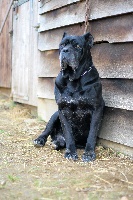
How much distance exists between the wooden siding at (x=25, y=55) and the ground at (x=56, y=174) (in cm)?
163

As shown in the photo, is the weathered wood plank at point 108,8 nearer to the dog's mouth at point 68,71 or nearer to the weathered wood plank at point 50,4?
the weathered wood plank at point 50,4

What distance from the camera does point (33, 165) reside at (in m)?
2.64

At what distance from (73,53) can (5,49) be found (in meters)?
4.40

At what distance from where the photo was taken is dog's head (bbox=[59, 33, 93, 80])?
9.15 feet

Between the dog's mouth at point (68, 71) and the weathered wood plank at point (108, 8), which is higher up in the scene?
the weathered wood plank at point (108, 8)

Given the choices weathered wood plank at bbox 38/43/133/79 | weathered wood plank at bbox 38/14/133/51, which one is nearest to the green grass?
→ weathered wood plank at bbox 38/43/133/79

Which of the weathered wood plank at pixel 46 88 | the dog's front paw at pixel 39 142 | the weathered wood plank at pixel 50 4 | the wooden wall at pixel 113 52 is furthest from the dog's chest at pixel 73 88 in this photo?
the weathered wood plank at pixel 46 88

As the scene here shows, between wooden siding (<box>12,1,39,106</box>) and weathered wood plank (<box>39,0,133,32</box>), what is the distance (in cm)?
57

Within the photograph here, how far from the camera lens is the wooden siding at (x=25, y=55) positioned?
5.04 metres

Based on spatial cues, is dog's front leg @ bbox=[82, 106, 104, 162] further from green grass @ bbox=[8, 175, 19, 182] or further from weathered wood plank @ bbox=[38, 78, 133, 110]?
green grass @ bbox=[8, 175, 19, 182]

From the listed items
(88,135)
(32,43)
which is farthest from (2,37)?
(88,135)

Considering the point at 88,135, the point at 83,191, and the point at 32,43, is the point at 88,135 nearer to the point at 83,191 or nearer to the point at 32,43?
the point at 83,191

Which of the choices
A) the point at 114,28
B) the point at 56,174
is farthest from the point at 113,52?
the point at 56,174

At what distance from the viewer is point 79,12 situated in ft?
11.7
